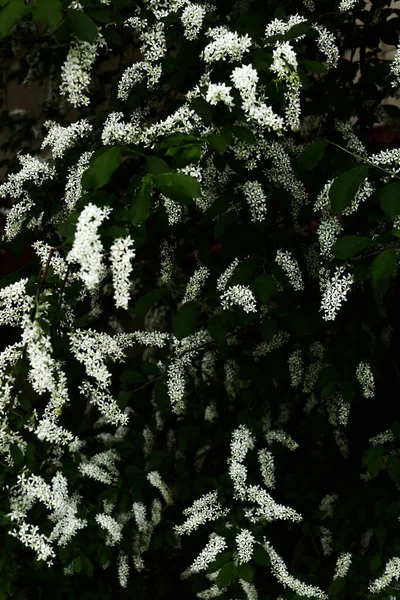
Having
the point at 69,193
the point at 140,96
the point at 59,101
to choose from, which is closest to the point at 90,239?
the point at 69,193

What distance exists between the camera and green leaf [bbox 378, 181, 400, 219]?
1442 millimetres

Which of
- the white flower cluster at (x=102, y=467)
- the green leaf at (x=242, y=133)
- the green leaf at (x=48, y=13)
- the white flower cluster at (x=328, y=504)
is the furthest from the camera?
the white flower cluster at (x=328, y=504)

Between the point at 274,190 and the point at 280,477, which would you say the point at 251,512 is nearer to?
the point at 280,477

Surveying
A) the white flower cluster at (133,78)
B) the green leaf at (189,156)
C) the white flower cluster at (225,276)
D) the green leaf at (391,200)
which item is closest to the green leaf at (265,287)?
the white flower cluster at (225,276)

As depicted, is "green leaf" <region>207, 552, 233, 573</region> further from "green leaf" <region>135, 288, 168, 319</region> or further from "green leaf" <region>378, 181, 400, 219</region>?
"green leaf" <region>378, 181, 400, 219</region>

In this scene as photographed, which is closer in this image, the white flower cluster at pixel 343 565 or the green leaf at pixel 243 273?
the green leaf at pixel 243 273

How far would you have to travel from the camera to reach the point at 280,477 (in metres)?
2.74

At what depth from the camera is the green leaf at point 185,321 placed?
1.82 metres

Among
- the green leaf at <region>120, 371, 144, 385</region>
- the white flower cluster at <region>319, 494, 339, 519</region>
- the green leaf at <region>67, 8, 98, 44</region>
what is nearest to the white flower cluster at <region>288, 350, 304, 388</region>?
the green leaf at <region>120, 371, 144, 385</region>

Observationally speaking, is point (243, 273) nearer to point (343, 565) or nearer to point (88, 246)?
point (88, 246)

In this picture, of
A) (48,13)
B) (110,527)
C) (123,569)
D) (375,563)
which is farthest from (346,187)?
(123,569)

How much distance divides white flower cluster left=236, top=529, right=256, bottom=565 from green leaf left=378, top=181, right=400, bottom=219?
1.02 metres

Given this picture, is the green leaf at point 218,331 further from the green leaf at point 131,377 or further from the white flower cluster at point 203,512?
the white flower cluster at point 203,512

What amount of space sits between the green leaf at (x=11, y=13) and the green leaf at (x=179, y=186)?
1.22 feet
